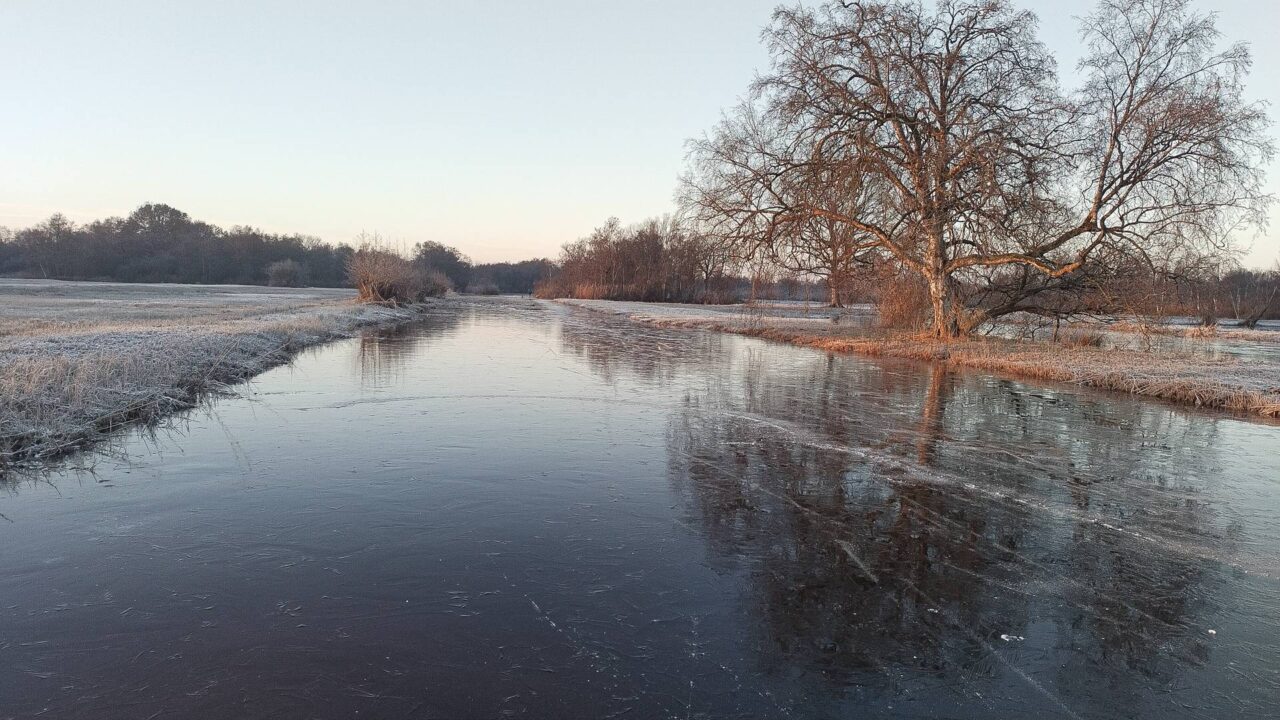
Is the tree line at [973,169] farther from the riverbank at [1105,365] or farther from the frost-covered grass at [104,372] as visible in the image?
the frost-covered grass at [104,372]

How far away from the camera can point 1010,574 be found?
4832mm

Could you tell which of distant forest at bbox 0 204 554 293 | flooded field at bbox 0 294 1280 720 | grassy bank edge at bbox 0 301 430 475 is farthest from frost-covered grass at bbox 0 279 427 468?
distant forest at bbox 0 204 554 293

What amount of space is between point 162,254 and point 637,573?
93.3m

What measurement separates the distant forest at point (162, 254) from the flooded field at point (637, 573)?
59.5 metres

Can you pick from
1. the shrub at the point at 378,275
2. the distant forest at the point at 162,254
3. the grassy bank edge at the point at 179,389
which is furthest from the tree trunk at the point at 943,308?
the distant forest at the point at 162,254

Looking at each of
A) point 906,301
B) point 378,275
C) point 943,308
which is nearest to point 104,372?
point 943,308

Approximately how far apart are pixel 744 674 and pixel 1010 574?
7.79 ft

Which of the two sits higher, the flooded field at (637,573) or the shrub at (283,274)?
the shrub at (283,274)

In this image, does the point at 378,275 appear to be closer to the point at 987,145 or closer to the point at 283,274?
the point at 987,145

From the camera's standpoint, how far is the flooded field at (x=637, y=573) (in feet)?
11.2

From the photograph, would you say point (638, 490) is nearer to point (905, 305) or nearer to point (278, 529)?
point (278, 529)

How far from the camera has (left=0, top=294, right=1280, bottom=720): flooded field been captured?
3.41m

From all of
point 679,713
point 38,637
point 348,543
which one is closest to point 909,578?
point 679,713

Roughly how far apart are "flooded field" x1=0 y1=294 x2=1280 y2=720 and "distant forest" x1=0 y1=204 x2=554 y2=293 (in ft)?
195
